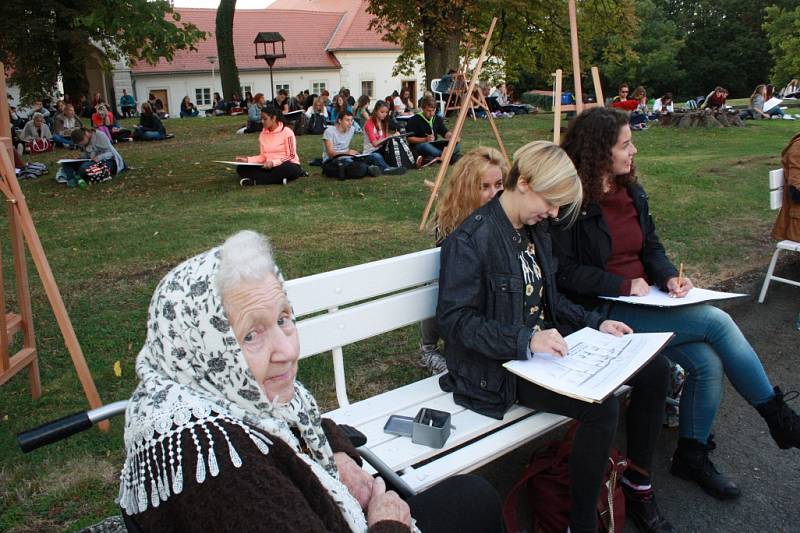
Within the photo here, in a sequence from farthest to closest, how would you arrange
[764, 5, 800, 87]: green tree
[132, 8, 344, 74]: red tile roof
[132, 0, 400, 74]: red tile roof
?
1. [132, 0, 400, 74]: red tile roof
2. [132, 8, 344, 74]: red tile roof
3. [764, 5, 800, 87]: green tree

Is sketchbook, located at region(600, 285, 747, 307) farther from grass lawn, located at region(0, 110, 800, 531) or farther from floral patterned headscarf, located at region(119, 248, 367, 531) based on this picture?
floral patterned headscarf, located at region(119, 248, 367, 531)

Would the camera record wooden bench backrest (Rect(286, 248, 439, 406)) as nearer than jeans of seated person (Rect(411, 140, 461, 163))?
Yes

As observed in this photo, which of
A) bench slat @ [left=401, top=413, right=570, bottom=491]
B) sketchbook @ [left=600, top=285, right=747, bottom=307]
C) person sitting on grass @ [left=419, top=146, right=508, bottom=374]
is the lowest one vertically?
bench slat @ [left=401, top=413, right=570, bottom=491]

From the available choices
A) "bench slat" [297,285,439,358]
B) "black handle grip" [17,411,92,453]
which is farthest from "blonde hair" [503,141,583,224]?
"black handle grip" [17,411,92,453]

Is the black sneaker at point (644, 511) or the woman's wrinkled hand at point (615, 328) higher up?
the woman's wrinkled hand at point (615, 328)

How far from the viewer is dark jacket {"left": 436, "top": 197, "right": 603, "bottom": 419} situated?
8.25 ft

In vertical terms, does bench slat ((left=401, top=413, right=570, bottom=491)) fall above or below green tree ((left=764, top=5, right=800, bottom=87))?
below

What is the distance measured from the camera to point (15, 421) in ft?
10.8

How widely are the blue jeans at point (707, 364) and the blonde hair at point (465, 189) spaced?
47.8 inches

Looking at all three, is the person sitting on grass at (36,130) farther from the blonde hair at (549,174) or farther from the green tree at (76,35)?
the blonde hair at (549,174)

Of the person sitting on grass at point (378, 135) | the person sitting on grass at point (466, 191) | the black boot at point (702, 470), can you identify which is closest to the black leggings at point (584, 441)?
the black boot at point (702, 470)

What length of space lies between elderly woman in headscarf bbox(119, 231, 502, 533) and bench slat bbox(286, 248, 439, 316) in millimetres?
913

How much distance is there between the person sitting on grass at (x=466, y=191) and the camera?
3.53m

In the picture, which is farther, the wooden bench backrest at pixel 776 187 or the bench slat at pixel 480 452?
the wooden bench backrest at pixel 776 187
